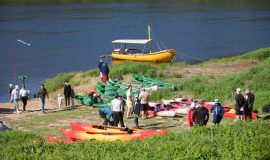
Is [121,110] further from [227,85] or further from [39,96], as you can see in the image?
[227,85]

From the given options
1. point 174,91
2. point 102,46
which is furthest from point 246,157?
point 102,46

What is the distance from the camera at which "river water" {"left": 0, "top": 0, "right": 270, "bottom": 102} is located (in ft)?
177

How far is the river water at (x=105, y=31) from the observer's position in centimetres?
5403

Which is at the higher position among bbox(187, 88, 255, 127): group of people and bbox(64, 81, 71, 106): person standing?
bbox(64, 81, 71, 106): person standing

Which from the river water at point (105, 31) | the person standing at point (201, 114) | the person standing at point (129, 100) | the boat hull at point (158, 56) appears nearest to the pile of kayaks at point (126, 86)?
the person standing at point (129, 100)

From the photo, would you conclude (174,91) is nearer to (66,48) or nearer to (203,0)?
(66,48)

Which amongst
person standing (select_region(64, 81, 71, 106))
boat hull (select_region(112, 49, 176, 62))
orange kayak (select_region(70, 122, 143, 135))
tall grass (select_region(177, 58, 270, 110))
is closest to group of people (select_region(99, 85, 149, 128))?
orange kayak (select_region(70, 122, 143, 135))

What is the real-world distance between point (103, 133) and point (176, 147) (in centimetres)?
527

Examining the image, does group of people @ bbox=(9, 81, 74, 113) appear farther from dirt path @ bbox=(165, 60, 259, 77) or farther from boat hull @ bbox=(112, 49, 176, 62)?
boat hull @ bbox=(112, 49, 176, 62)

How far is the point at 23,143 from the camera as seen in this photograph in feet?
54.1

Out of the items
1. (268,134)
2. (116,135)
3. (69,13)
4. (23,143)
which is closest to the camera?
(268,134)

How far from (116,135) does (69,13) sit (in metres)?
78.5

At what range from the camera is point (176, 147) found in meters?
14.0

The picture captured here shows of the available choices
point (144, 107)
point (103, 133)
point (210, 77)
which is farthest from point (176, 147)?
point (210, 77)
